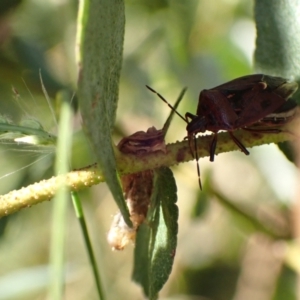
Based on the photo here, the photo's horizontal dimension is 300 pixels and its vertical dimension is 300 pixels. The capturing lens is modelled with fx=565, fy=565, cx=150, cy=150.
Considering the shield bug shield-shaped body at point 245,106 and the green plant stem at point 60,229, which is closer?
the green plant stem at point 60,229

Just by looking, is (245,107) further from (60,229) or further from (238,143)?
(60,229)

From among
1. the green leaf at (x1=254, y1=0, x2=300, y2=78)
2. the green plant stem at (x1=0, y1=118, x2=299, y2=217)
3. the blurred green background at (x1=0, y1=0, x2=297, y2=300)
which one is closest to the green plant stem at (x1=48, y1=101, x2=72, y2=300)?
the green plant stem at (x1=0, y1=118, x2=299, y2=217)

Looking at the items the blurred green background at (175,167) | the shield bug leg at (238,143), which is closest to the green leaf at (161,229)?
the shield bug leg at (238,143)

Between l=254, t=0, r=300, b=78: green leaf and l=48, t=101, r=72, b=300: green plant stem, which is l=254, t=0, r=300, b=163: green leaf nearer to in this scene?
l=254, t=0, r=300, b=78: green leaf

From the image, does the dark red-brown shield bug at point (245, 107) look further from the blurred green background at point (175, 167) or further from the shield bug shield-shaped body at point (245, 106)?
the blurred green background at point (175, 167)

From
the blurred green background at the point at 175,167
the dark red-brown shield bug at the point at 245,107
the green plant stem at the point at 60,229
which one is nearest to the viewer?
the green plant stem at the point at 60,229

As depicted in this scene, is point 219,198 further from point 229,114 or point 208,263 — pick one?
point 208,263
